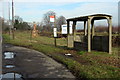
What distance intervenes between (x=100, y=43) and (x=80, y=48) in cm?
158

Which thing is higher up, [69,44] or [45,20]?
[45,20]

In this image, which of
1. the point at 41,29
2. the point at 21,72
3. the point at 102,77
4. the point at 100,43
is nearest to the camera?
the point at 102,77

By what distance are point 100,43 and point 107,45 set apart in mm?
986

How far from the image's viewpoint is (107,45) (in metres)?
12.2

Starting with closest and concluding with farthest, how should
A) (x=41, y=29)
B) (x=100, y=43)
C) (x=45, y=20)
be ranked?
1. (x=100, y=43)
2. (x=41, y=29)
3. (x=45, y=20)

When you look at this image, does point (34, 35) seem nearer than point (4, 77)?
No

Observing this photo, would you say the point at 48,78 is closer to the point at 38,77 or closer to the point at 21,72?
the point at 38,77

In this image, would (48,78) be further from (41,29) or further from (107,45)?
(41,29)

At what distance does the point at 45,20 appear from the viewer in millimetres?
51688

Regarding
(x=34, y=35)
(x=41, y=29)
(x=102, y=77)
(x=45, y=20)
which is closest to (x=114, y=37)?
(x=102, y=77)

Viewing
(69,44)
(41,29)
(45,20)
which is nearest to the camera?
(69,44)

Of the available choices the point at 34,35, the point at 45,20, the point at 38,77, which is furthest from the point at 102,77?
the point at 45,20

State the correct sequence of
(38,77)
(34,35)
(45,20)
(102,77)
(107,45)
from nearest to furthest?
(102,77), (38,77), (107,45), (34,35), (45,20)

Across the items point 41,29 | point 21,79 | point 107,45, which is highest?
point 41,29
